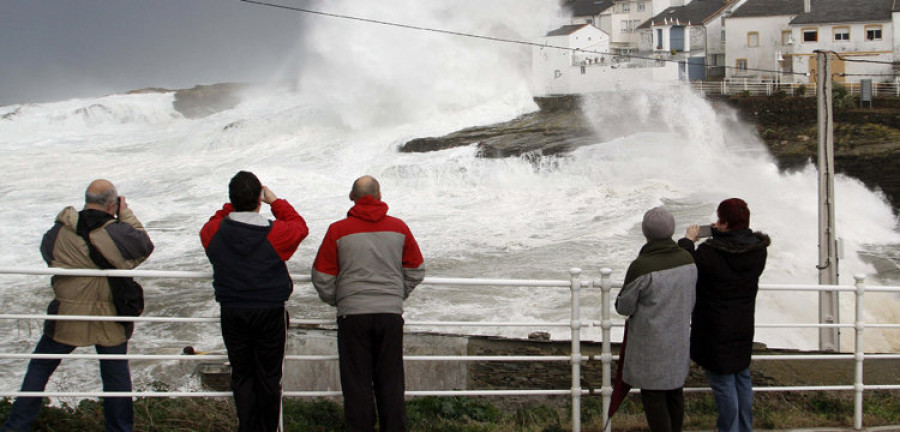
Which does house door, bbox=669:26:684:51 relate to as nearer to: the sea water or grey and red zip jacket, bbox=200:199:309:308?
the sea water

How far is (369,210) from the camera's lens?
4.18 m

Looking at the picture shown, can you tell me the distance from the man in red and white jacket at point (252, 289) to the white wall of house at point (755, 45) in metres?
41.7

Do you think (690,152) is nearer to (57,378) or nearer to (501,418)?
(57,378)

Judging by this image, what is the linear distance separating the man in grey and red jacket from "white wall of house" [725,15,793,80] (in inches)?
1632

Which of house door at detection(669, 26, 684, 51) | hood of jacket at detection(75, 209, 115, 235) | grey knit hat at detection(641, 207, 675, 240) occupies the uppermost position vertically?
house door at detection(669, 26, 684, 51)

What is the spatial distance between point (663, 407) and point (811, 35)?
41650 millimetres

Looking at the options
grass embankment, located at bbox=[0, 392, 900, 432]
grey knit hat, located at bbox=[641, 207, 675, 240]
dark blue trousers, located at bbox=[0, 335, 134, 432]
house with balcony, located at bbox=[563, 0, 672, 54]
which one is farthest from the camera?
house with balcony, located at bbox=[563, 0, 672, 54]

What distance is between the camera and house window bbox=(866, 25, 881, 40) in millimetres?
39531

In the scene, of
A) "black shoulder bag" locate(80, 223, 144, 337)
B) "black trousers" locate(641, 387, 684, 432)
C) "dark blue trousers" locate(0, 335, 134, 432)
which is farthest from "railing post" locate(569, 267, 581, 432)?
"dark blue trousers" locate(0, 335, 134, 432)

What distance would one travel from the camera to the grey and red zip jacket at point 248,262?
4086mm

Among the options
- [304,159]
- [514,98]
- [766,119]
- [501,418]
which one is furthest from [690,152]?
[501,418]

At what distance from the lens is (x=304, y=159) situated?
37625mm

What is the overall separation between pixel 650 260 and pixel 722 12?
47.3 meters

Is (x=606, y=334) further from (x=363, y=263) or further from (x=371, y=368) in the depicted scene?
(x=363, y=263)
